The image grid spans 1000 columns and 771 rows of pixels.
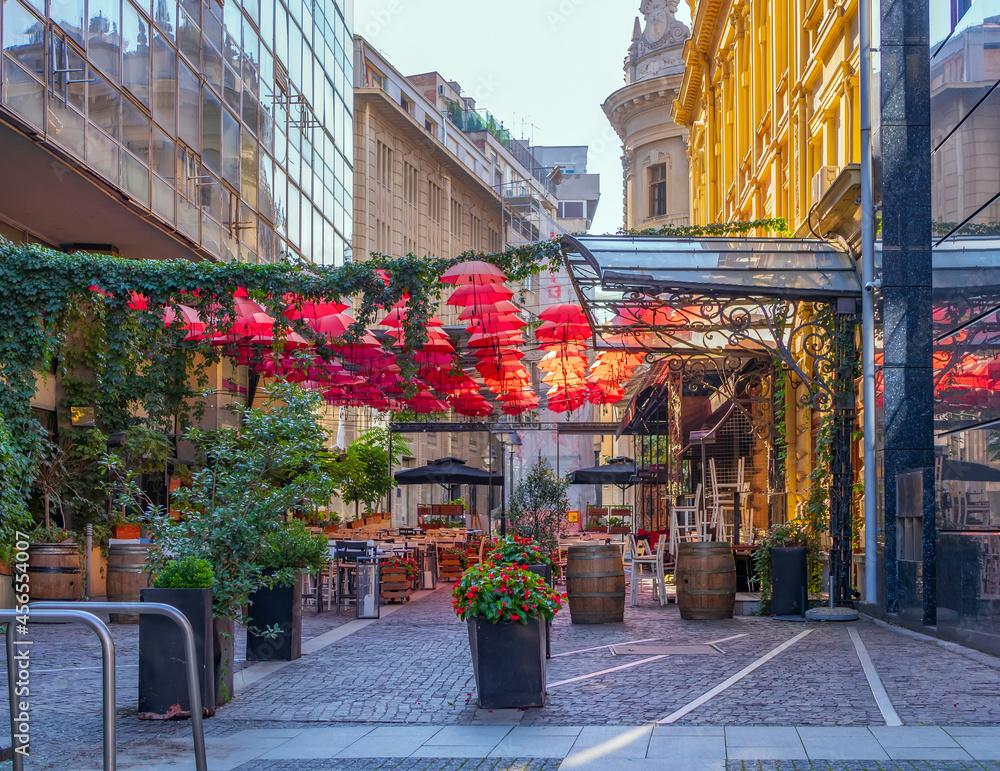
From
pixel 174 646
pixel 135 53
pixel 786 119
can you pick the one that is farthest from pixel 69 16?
pixel 174 646

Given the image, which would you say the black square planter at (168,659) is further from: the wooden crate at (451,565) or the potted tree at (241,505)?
the wooden crate at (451,565)

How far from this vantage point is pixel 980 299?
36.2ft

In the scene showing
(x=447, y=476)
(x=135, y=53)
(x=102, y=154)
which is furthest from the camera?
(x=447, y=476)

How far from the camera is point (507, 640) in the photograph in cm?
836

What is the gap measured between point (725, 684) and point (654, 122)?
3901 centimetres

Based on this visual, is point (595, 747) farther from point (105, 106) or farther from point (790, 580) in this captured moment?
point (105, 106)

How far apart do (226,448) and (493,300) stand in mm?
8710

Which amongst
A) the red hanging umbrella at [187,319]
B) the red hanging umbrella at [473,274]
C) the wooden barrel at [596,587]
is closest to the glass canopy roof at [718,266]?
the red hanging umbrella at [473,274]

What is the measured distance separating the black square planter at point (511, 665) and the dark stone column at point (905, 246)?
699 centimetres

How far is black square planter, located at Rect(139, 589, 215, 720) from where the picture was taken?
8.16 m

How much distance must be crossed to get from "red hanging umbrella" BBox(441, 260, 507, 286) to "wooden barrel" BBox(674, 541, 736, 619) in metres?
Answer: 5.18

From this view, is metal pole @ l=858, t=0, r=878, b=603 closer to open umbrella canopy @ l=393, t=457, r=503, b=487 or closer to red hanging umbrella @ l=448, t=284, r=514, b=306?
red hanging umbrella @ l=448, t=284, r=514, b=306

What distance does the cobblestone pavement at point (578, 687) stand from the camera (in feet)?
25.5

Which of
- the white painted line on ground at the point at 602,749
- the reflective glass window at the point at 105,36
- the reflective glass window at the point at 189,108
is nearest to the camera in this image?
the white painted line on ground at the point at 602,749
